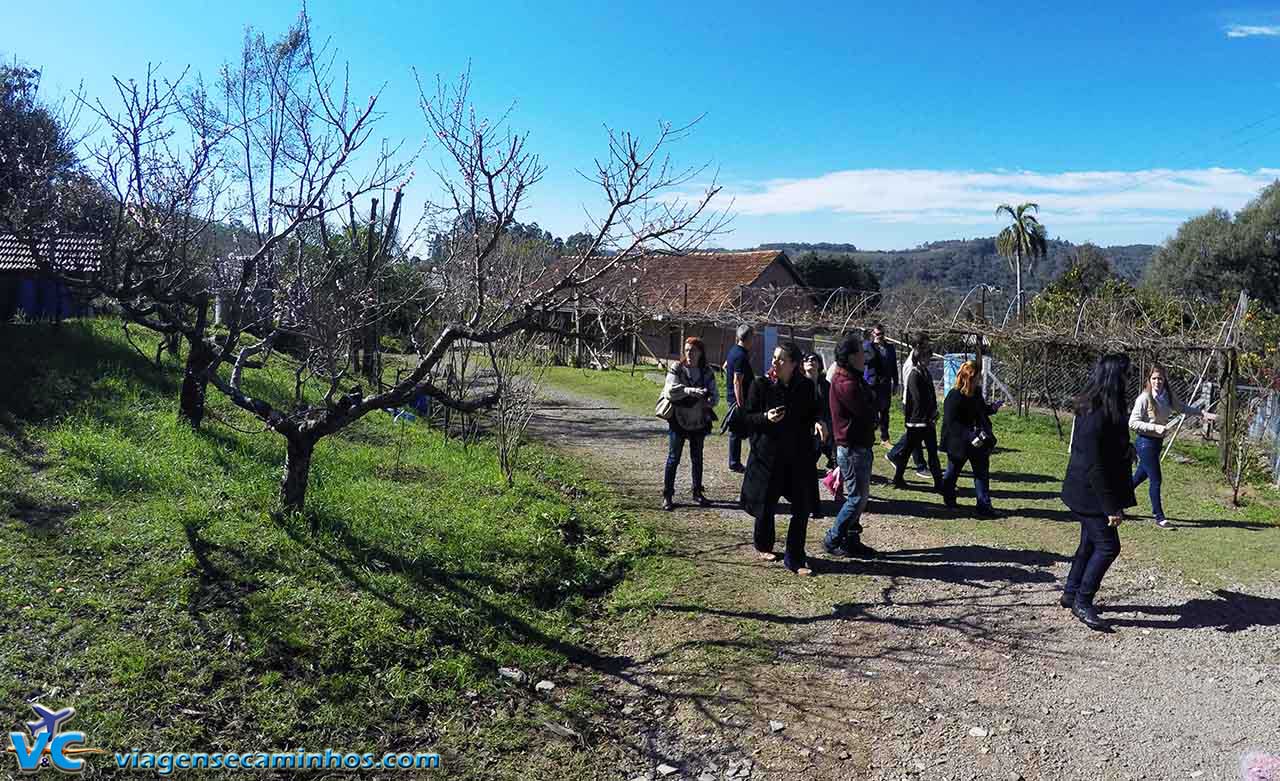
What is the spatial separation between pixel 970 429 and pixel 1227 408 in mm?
5511

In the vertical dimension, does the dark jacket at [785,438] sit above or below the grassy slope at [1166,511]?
above

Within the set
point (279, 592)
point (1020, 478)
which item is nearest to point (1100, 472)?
point (279, 592)

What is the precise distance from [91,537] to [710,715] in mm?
3896

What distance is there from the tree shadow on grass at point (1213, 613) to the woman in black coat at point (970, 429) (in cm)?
226

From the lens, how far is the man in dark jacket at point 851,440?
6281 millimetres

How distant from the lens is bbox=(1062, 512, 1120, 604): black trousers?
201 inches

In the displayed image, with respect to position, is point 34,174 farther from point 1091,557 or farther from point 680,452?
point 1091,557

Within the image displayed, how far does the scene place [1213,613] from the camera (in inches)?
218

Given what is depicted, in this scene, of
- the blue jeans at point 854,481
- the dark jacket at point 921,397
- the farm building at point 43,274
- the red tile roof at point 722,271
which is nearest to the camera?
the blue jeans at point 854,481

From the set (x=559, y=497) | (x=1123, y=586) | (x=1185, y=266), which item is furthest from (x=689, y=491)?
(x=1185, y=266)

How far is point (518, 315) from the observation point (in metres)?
5.67

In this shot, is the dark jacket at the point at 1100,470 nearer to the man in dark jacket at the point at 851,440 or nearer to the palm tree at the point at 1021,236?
the man in dark jacket at the point at 851,440

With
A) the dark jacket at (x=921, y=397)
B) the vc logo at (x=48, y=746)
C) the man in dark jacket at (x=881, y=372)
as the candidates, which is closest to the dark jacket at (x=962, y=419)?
the dark jacket at (x=921, y=397)

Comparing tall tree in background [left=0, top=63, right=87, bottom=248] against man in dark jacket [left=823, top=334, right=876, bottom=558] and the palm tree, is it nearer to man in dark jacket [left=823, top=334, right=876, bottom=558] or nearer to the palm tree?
man in dark jacket [left=823, top=334, right=876, bottom=558]
